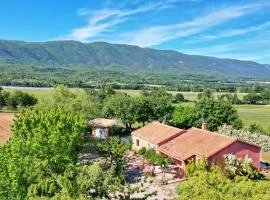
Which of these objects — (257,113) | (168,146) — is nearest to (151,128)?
(168,146)

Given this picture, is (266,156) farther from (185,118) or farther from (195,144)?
(185,118)

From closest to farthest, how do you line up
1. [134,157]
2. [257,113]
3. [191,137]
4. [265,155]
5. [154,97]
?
1. [191,137]
2. [134,157]
3. [265,155]
4. [154,97]
5. [257,113]

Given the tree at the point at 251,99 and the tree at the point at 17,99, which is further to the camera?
the tree at the point at 251,99

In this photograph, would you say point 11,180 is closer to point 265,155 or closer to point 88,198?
point 88,198

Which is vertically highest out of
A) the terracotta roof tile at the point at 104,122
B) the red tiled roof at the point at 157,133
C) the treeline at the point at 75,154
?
the treeline at the point at 75,154

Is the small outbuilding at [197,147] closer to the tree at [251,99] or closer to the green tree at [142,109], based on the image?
the green tree at [142,109]

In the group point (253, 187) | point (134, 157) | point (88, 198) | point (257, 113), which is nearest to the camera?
point (253, 187)

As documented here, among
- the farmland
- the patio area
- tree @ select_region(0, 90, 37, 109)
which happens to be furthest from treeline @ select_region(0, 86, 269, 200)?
tree @ select_region(0, 90, 37, 109)

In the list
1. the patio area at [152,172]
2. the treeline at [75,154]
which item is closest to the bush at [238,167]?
the treeline at [75,154]
